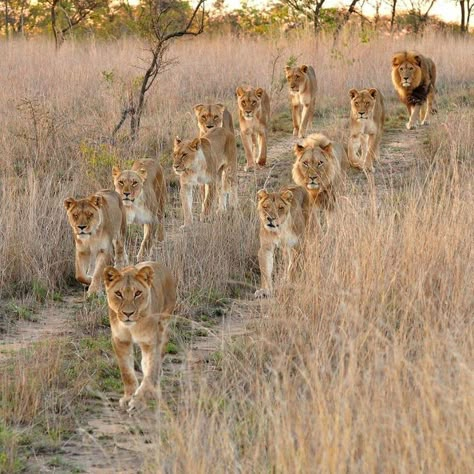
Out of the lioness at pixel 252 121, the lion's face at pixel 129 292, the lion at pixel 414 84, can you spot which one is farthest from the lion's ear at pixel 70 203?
the lion at pixel 414 84

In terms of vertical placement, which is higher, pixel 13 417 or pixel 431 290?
pixel 431 290

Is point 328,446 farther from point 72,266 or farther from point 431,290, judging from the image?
point 72,266

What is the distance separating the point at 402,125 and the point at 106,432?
29.8ft

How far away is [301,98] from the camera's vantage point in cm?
1228

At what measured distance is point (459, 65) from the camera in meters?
17.3

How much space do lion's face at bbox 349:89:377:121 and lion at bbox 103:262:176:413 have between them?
584 centimetres

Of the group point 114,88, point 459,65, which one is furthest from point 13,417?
point 459,65

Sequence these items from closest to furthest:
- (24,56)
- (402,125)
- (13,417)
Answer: (13,417) < (402,125) < (24,56)

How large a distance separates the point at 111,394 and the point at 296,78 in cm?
761

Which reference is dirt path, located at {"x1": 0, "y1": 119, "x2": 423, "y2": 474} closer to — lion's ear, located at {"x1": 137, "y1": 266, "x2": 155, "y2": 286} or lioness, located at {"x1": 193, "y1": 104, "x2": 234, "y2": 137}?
lion's ear, located at {"x1": 137, "y1": 266, "x2": 155, "y2": 286}

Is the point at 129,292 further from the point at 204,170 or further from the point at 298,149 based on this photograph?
the point at 204,170

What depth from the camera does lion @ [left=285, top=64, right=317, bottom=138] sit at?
12227 mm

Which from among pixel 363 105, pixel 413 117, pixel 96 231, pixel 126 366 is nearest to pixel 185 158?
pixel 96 231

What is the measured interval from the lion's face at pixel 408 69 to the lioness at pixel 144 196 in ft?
17.4
